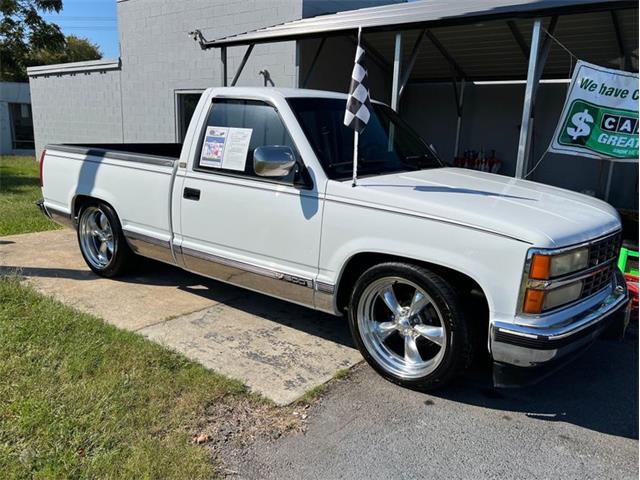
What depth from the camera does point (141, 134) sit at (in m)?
13.4

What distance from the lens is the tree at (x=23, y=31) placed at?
81.5ft

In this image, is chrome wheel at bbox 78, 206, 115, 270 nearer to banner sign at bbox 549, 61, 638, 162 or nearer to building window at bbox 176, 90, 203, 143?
banner sign at bbox 549, 61, 638, 162

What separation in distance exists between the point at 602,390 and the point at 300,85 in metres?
7.28

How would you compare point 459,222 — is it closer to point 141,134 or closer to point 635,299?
point 635,299

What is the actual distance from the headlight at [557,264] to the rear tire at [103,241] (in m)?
4.00

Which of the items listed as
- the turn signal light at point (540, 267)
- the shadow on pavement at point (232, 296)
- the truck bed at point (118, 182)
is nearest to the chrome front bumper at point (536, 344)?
the turn signal light at point (540, 267)

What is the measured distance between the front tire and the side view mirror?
932 mm

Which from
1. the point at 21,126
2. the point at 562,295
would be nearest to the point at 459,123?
the point at 562,295

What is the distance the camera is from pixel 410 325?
3650 mm

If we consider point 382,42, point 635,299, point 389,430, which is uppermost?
point 382,42

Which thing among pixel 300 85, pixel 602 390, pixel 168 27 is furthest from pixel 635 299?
pixel 168 27

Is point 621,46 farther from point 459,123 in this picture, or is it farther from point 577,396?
point 577,396

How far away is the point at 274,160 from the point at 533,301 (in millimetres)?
1897

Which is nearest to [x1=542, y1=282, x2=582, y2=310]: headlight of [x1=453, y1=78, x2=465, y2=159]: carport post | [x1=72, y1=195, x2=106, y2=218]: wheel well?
[x1=72, y1=195, x2=106, y2=218]: wheel well
